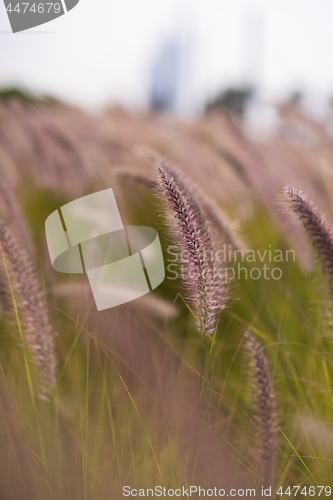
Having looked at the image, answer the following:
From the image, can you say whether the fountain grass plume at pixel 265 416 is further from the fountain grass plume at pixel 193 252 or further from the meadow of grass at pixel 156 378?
the fountain grass plume at pixel 193 252

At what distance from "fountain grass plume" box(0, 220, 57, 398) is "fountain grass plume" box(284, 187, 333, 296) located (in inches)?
21.3

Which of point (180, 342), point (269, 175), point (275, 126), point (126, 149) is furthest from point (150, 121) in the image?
point (180, 342)

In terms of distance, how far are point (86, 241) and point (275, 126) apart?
1.58 metres

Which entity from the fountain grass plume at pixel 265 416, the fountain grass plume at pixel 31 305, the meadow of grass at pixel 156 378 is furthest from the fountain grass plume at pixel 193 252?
the fountain grass plume at pixel 31 305

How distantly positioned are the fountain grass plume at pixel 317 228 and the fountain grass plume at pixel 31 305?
0.54m

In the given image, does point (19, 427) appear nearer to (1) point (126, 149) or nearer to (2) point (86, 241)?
(2) point (86, 241)

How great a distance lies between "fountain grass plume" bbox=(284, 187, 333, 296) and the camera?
51 centimetres

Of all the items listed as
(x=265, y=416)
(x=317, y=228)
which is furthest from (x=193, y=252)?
(x=265, y=416)

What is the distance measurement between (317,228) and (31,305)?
578 mm

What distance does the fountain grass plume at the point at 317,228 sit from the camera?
1.68 feet

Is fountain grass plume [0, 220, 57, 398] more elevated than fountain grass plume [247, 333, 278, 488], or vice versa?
fountain grass plume [0, 220, 57, 398]

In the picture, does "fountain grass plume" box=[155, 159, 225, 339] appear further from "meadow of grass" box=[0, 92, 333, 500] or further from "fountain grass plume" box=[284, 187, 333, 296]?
"fountain grass plume" box=[284, 187, 333, 296]

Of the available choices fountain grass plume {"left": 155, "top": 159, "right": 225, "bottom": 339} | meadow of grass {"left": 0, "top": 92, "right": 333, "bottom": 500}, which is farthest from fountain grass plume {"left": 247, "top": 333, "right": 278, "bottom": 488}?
fountain grass plume {"left": 155, "top": 159, "right": 225, "bottom": 339}

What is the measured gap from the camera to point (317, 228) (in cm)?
51
